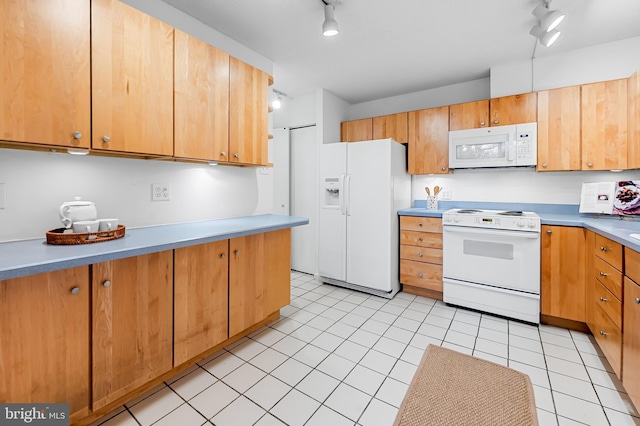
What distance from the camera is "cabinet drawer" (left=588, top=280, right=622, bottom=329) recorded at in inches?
67.9

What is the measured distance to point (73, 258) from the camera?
1206 mm

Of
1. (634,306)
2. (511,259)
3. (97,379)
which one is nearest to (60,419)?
(97,379)

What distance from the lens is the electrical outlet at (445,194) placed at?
3627mm

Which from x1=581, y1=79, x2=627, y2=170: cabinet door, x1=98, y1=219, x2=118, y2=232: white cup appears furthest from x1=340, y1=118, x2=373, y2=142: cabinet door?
x1=98, y1=219, x2=118, y2=232: white cup

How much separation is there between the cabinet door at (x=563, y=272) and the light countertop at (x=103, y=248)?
8.51 feet

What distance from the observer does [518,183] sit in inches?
126

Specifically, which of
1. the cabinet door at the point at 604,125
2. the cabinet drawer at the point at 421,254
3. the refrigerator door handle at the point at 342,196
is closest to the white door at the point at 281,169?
the refrigerator door handle at the point at 342,196

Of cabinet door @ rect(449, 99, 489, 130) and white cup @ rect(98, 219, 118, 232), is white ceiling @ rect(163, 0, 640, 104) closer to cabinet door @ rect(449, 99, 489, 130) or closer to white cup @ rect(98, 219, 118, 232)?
cabinet door @ rect(449, 99, 489, 130)

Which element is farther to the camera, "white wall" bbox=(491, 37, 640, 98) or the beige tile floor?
"white wall" bbox=(491, 37, 640, 98)

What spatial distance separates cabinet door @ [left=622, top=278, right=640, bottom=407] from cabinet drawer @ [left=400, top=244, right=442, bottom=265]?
1575 millimetres

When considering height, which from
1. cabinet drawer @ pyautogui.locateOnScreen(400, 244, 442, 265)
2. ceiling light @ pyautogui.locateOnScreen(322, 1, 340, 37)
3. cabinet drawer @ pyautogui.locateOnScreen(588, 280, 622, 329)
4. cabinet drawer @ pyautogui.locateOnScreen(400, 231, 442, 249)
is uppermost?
ceiling light @ pyautogui.locateOnScreen(322, 1, 340, 37)

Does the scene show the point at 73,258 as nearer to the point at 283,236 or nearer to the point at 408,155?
the point at 283,236

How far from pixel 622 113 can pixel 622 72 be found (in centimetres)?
52

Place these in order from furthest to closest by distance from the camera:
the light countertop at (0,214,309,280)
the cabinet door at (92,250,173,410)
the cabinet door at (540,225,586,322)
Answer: the cabinet door at (540,225,586,322) → the cabinet door at (92,250,173,410) → the light countertop at (0,214,309,280)
